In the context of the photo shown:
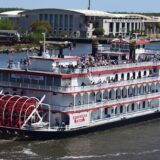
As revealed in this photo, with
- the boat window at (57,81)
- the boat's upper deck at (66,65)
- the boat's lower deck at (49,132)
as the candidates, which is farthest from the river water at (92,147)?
the boat's upper deck at (66,65)

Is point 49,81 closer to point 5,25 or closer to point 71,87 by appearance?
point 71,87

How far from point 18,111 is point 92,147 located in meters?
4.98

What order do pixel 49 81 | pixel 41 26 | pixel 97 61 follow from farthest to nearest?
pixel 41 26
pixel 97 61
pixel 49 81

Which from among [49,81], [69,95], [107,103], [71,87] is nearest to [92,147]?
[69,95]

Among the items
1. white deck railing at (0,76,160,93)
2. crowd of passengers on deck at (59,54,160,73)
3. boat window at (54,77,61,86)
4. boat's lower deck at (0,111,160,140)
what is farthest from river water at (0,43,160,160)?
crowd of passengers on deck at (59,54,160,73)

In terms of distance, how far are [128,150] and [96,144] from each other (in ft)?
7.58

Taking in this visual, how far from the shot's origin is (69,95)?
40625 millimetres

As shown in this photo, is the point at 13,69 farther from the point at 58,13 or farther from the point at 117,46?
the point at 58,13

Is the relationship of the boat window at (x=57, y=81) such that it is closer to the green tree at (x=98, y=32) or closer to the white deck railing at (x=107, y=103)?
the white deck railing at (x=107, y=103)

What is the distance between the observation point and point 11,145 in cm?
3866

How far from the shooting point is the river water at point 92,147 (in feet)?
122

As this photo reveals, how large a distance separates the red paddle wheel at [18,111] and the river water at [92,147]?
A: 115 centimetres

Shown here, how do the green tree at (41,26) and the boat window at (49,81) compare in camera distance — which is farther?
the green tree at (41,26)

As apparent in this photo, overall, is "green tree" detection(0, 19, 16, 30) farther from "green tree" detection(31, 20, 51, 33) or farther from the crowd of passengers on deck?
the crowd of passengers on deck
